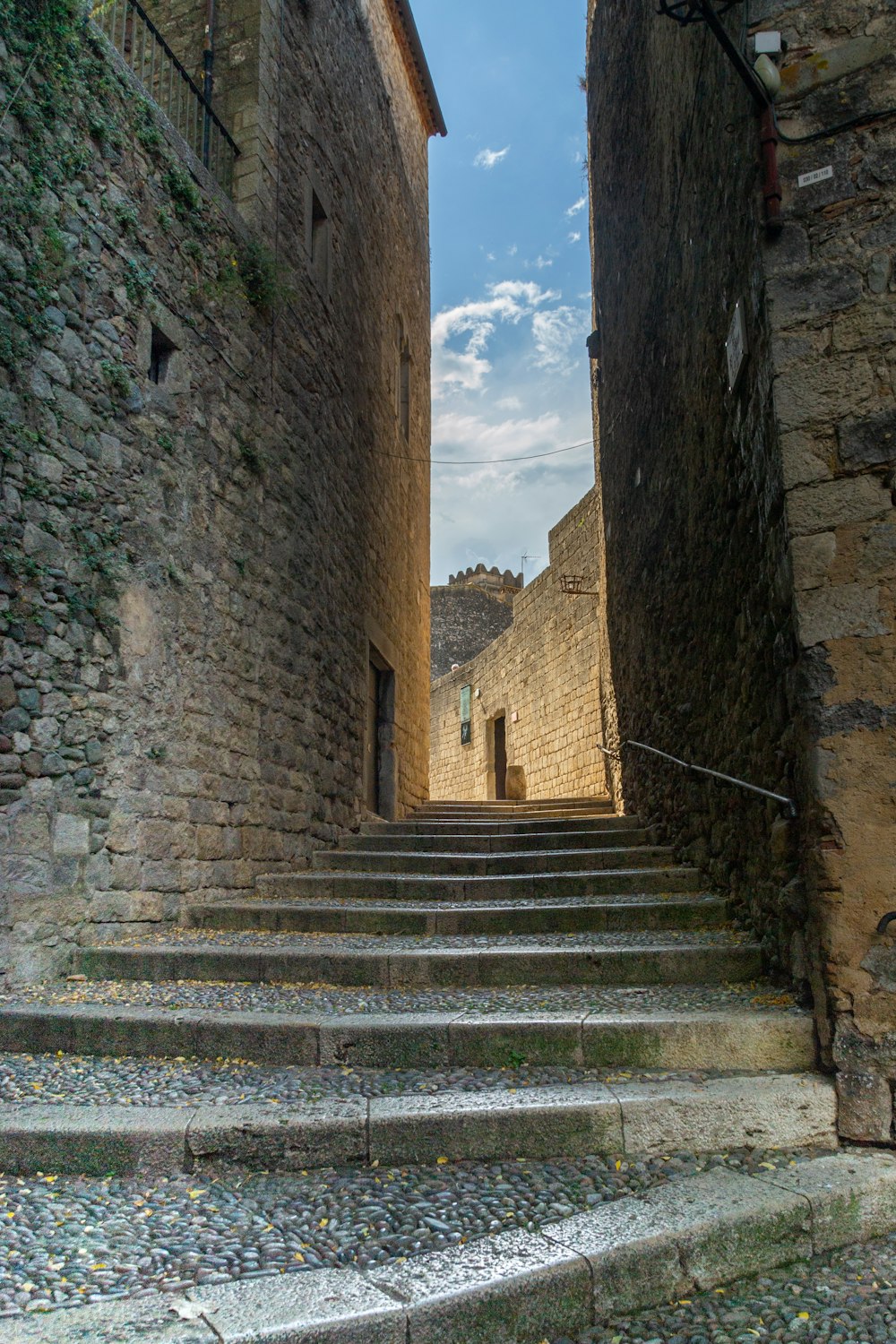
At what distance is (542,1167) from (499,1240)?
0.42 m

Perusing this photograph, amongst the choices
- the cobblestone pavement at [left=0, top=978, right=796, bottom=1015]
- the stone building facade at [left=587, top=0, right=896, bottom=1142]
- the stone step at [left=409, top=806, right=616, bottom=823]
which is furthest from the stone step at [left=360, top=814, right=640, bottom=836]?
the cobblestone pavement at [left=0, top=978, right=796, bottom=1015]

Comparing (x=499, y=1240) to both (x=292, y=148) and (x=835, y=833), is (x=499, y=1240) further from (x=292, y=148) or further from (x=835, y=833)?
(x=292, y=148)

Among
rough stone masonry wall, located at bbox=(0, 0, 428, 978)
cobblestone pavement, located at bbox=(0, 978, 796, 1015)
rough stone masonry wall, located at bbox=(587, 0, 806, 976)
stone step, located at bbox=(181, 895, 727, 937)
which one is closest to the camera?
cobblestone pavement, located at bbox=(0, 978, 796, 1015)

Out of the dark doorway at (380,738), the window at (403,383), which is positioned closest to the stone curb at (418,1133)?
the dark doorway at (380,738)

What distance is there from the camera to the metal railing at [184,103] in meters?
5.84

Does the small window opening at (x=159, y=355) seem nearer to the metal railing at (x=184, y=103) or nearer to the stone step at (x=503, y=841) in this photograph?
the metal railing at (x=184, y=103)

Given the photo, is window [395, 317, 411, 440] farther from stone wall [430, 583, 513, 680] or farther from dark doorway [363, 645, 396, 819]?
stone wall [430, 583, 513, 680]

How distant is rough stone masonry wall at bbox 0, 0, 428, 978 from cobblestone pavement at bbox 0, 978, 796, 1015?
1.34 feet

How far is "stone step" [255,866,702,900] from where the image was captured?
4871 mm

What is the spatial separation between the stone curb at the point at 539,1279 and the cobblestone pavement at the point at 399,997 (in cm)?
80

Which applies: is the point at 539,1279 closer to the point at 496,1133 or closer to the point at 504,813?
the point at 496,1133

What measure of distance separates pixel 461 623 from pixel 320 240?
72.9 feet

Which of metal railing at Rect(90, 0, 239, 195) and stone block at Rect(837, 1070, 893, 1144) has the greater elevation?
metal railing at Rect(90, 0, 239, 195)

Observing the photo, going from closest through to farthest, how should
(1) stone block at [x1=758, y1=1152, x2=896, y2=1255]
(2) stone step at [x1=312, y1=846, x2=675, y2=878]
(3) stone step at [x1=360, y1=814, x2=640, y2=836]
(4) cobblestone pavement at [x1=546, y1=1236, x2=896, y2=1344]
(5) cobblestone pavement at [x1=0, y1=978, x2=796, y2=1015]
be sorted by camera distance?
1. (4) cobblestone pavement at [x1=546, y1=1236, x2=896, y2=1344]
2. (1) stone block at [x1=758, y1=1152, x2=896, y2=1255]
3. (5) cobblestone pavement at [x1=0, y1=978, x2=796, y2=1015]
4. (2) stone step at [x1=312, y1=846, x2=675, y2=878]
5. (3) stone step at [x1=360, y1=814, x2=640, y2=836]
